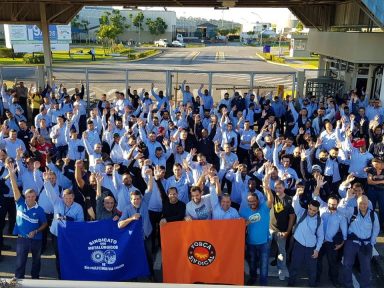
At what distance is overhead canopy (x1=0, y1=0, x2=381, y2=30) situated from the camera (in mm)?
17156

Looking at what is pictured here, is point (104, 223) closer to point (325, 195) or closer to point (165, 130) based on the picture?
point (325, 195)

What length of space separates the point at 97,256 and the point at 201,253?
56.0 inches

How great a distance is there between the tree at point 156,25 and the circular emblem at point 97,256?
262 ft

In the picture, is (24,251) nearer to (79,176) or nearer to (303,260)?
(79,176)

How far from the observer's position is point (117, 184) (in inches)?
266

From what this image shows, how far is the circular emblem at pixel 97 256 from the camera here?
564 cm

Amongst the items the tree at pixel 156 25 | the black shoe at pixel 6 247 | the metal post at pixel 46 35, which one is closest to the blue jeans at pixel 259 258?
the black shoe at pixel 6 247

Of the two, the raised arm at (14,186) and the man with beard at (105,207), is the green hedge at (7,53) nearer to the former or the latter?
the raised arm at (14,186)

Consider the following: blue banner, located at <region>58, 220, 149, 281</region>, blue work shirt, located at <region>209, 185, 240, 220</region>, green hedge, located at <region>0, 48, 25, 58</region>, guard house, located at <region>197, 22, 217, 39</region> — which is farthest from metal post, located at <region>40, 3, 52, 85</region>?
guard house, located at <region>197, 22, 217, 39</region>

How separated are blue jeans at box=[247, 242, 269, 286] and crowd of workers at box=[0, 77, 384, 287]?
0.02m

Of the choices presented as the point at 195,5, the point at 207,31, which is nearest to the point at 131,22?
the point at 207,31

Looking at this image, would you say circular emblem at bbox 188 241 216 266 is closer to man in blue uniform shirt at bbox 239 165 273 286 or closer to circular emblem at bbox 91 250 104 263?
man in blue uniform shirt at bbox 239 165 273 286

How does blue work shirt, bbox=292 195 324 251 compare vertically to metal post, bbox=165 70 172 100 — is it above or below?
below

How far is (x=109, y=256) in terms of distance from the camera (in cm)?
568
